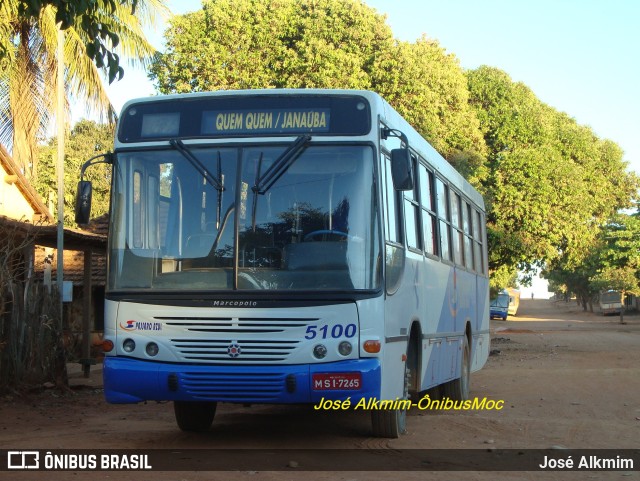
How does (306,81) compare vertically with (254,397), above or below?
above

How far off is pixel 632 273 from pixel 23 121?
55.8m

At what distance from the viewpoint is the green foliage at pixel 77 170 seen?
47.2 meters

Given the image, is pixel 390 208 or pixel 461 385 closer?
pixel 390 208

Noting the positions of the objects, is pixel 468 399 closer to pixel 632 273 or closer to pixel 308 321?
pixel 308 321

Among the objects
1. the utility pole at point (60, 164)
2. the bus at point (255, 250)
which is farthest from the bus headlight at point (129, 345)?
the utility pole at point (60, 164)

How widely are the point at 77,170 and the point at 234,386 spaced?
44366 millimetres

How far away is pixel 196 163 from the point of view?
9461 millimetres

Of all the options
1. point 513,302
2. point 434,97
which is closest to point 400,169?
point 434,97

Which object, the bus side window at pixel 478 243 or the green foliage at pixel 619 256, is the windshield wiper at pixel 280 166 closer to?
the bus side window at pixel 478 243

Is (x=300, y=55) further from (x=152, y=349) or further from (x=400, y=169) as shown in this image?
(x=152, y=349)

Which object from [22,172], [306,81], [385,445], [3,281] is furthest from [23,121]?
[385,445]

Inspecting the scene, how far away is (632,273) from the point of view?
72.6 meters

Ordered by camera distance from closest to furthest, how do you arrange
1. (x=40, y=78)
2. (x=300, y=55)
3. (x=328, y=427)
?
(x=328, y=427) < (x=40, y=78) < (x=300, y=55)

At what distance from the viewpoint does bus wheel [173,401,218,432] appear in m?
10.7
